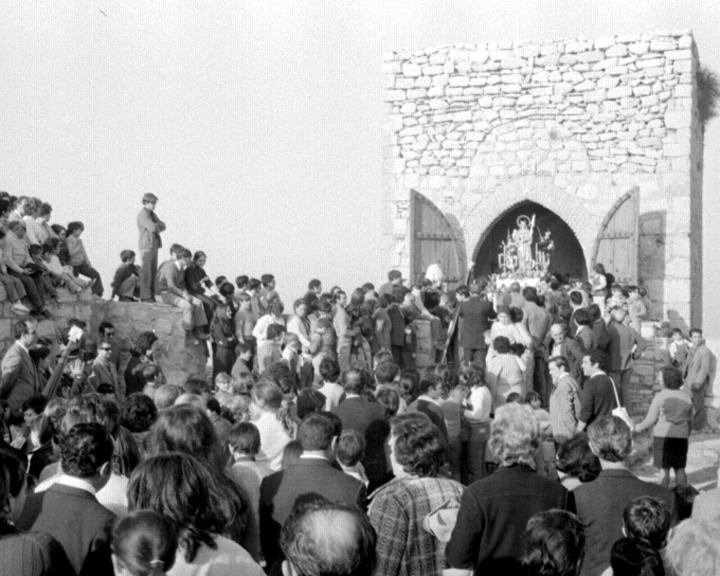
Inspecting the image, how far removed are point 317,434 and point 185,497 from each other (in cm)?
134

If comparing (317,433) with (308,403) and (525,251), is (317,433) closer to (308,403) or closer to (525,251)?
(308,403)

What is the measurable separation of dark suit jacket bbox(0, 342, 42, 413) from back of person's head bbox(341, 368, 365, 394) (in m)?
2.75

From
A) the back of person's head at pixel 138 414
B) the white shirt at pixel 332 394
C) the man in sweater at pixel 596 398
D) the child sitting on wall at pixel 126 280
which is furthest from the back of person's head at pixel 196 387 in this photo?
the child sitting on wall at pixel 126 280

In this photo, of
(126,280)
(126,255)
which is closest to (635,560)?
(126,280)

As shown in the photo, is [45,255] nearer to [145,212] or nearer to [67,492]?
[145,212]

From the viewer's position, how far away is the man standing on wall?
11.1 metres

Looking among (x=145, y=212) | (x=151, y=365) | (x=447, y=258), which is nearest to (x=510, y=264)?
(x=447, y=258)

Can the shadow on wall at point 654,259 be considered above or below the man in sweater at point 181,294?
above

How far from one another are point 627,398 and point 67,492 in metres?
9.05

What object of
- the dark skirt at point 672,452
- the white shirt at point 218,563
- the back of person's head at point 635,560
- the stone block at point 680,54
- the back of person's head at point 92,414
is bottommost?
the dark skirt at point 672,452

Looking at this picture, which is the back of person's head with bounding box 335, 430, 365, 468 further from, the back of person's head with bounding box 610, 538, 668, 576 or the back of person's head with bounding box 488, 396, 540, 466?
the back of person's head with bounding box 610, 538, 668, 576

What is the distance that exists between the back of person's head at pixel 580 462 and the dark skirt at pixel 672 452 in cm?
400

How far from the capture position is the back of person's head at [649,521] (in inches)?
142

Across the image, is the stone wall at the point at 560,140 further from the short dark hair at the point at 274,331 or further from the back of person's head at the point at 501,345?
the short dark hair at the point at 274,331
